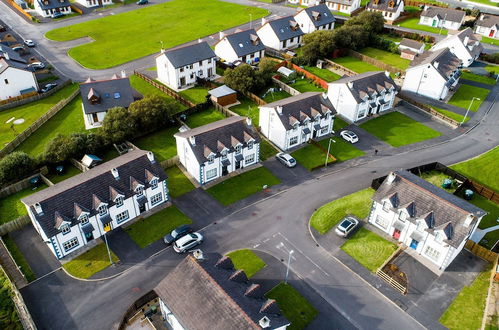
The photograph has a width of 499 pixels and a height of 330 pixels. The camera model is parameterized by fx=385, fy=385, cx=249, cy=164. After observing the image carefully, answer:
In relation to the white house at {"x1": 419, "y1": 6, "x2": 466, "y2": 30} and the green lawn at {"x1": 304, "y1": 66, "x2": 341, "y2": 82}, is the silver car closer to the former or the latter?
the green lawn at {"x1": 304, "y1": 66, "x2": 341, "y2": 82}

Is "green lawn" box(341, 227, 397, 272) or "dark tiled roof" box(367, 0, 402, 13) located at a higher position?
"dark tiled roof" box(367, 0, 402, 13)

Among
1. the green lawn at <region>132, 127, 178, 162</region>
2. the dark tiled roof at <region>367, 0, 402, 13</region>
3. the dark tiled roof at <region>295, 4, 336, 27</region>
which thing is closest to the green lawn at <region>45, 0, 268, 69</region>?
the dark tiled roof at <region>295, 4, 336, 27</region>

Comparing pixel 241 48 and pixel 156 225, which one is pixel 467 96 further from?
pixel 156 225

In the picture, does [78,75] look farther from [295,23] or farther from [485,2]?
[485,2]

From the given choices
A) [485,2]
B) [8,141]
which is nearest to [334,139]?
[8,141]

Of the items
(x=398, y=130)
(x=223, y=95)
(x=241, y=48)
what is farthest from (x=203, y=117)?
(x=398, y=130)

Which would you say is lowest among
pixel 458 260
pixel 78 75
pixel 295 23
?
pixel 458 260

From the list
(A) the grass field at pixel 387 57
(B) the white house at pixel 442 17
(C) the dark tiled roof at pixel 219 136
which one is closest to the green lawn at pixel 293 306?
(C) the dark tiled roof at pixel 219 136
